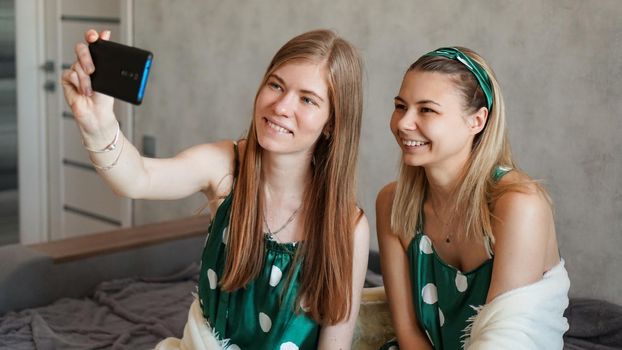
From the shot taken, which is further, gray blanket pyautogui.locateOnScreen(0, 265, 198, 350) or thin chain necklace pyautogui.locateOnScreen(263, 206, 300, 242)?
gray blanket pyautogui.locateOnScreen(0, 265, 198, 350)

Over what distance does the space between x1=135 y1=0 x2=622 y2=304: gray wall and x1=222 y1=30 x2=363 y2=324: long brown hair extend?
1.01 meters

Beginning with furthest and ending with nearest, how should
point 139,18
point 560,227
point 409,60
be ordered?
point 139,18 < point 409,60 < point 560,227

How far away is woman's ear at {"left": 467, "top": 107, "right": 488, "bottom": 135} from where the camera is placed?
1945 millimetres

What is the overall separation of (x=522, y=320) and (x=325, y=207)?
1.59 feet

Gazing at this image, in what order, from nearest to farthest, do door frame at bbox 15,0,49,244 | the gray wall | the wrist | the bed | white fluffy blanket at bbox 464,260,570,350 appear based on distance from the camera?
the wrist → white fluffy blanket at bbox 464,260,570,350 → the bed → the gray wall → door frame at bbox 15,0,49,244

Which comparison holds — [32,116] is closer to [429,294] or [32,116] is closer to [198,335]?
[198,335]

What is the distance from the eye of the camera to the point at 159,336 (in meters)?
2.61

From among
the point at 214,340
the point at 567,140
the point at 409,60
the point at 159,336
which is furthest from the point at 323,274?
the point at 409,60

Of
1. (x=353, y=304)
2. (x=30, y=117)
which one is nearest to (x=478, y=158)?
(x=353, y=304)

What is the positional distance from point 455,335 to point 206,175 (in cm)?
67

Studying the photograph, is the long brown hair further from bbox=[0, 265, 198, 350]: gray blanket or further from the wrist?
bbox=[0, 265, 198, 350]: gray blanket

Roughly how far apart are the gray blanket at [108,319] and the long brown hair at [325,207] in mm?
752

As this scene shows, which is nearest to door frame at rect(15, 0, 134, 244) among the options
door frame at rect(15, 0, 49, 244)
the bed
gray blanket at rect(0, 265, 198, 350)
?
door frame at rect(15, 0, 49, 244)

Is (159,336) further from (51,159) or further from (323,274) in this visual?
(51,159)
